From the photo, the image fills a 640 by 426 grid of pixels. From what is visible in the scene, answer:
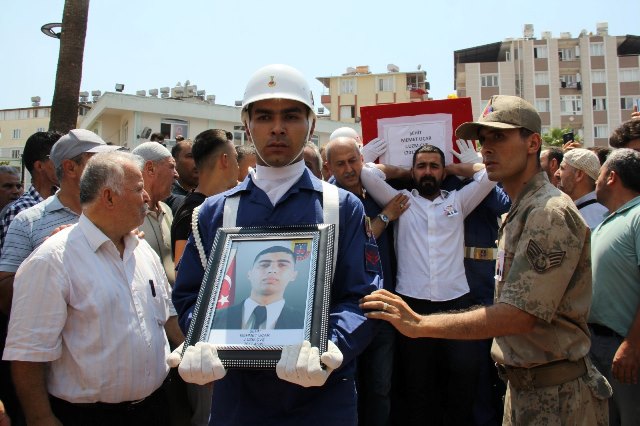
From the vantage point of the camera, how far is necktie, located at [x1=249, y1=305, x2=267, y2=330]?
7.27ft

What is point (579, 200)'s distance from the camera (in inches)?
229

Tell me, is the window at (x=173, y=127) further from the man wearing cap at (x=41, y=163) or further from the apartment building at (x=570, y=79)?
the man wearing cap at (x=41, y=163)

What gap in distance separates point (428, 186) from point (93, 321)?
298cm

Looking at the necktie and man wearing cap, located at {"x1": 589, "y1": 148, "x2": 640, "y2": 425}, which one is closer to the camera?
the necktie

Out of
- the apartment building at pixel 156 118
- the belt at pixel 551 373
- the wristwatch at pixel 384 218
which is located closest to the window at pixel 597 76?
the apartment building at pixel 156 118

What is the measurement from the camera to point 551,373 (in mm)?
2918

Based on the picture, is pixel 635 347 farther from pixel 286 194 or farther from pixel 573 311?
pixel 286 194

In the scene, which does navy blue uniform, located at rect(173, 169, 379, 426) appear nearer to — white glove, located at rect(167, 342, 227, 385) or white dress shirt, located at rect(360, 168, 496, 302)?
white glove, located at rect(167, 342, 227, 385)

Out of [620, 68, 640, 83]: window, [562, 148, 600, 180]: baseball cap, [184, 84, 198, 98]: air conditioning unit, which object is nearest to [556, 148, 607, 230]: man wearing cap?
[562, 148, 600, 180]: baseball cap

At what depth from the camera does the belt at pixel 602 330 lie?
4.34m

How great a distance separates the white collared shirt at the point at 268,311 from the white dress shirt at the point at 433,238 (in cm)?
266

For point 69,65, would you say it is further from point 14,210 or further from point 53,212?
point 53,212

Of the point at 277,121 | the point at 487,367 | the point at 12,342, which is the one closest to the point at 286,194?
the point at 277,121

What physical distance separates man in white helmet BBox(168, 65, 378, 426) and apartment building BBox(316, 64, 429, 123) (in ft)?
228
